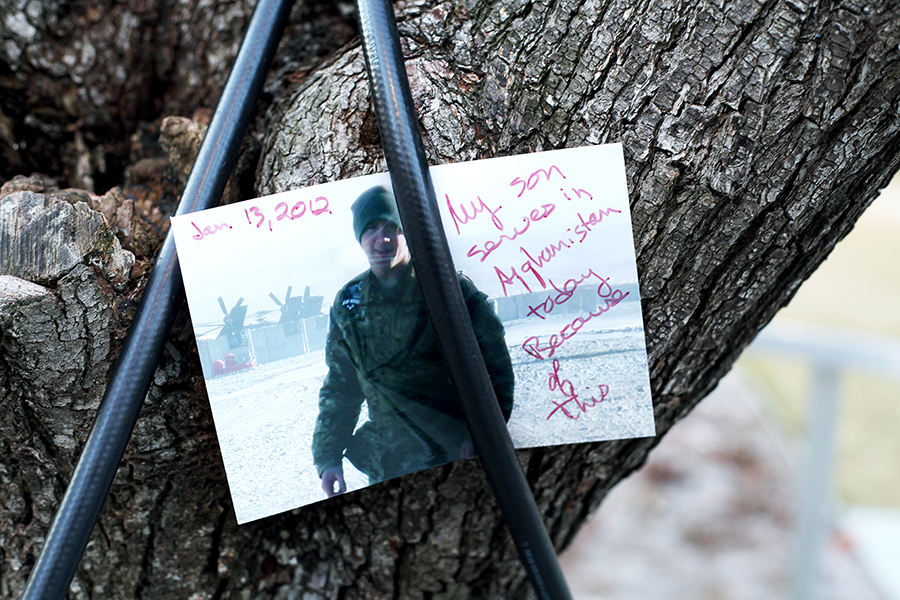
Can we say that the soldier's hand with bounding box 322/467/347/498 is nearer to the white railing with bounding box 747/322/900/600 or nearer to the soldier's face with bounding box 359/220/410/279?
the soldier's face with bounding box 359/220/410/279

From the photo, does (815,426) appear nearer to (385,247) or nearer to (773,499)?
(773,499)

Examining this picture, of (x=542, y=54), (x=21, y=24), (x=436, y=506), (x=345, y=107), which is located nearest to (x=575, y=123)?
(x=542, y=54)

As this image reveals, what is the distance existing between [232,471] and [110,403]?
120 mm

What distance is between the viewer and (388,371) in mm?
535

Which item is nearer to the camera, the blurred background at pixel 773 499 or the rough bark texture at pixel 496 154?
the rough bark texture at pixel 496 154

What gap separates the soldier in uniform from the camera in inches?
20.2

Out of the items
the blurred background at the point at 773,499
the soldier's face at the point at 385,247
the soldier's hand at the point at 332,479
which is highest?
the soldier's face at the point at 385,247

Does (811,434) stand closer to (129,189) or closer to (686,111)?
(686,111)

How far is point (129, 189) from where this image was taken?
2.14ft

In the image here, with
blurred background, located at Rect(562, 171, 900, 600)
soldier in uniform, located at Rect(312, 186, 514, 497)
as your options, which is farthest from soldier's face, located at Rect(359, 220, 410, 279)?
blurred background, located at Rect(562, 171, 900, 600)

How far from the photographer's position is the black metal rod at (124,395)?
479mm

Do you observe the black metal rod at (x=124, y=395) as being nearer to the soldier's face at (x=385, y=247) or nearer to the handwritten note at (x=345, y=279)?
the handwritten note at (x=345, y=279)

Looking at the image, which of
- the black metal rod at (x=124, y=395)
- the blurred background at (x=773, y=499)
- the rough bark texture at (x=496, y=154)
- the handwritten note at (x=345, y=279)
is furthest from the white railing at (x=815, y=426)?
the black metal rod at (x=124, y=395)

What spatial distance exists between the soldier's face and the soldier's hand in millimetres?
194
